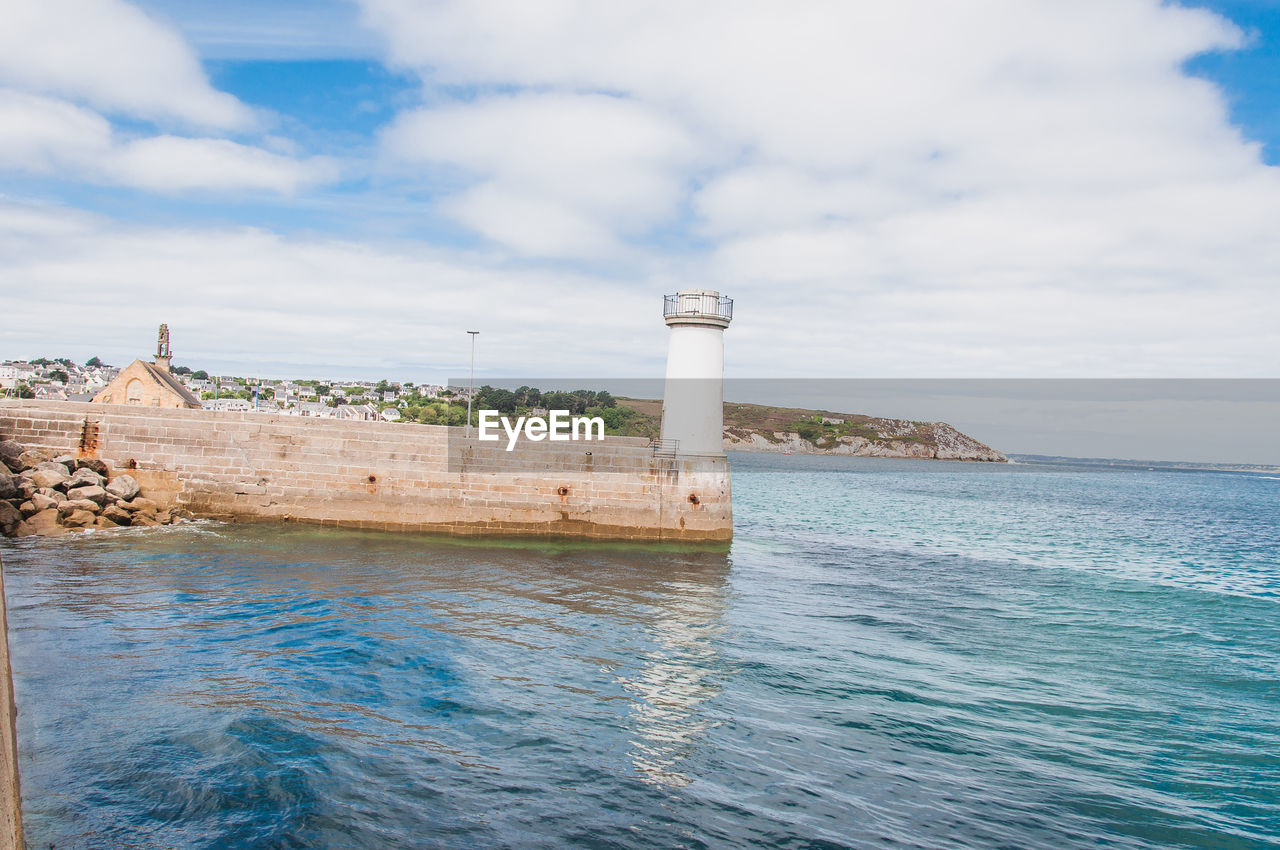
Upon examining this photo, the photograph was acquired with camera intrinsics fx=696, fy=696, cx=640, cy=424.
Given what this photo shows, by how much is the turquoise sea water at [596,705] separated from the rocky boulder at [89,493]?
1752mm

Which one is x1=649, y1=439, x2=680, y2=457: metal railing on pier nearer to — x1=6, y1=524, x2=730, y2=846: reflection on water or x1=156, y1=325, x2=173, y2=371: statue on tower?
x1=6, y1=524, x2=730, y2=846: reflection on water

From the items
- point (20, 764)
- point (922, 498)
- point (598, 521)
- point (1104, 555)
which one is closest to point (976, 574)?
point (1104, 555)

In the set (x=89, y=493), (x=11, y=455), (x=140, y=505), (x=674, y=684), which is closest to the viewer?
(x=674, y=684)

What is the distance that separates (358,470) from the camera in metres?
A: 18.0

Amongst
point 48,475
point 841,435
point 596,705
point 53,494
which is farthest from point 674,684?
point 841,435

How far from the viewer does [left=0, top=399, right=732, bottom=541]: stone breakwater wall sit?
57.3 ft

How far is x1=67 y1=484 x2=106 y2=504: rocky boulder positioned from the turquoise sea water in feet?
5.75

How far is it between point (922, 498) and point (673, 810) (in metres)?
50.0

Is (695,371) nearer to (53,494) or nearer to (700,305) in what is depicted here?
(700,305)

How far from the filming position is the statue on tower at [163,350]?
37.2 m

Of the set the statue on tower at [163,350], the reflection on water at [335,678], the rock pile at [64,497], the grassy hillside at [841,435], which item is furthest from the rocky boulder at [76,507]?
A: the grassy hillside at [841,435]

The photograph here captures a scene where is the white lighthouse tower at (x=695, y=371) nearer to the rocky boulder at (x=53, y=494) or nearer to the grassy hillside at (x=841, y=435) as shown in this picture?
the rocky boulder at (x=53, y=494)

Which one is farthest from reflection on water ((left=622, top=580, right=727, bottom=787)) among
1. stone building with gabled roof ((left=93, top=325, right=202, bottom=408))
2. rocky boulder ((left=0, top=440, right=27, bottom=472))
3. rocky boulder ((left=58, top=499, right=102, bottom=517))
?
stone building with gabled roof ((left=93, top=325, right=202, bottom=408))

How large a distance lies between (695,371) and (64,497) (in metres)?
16.0
